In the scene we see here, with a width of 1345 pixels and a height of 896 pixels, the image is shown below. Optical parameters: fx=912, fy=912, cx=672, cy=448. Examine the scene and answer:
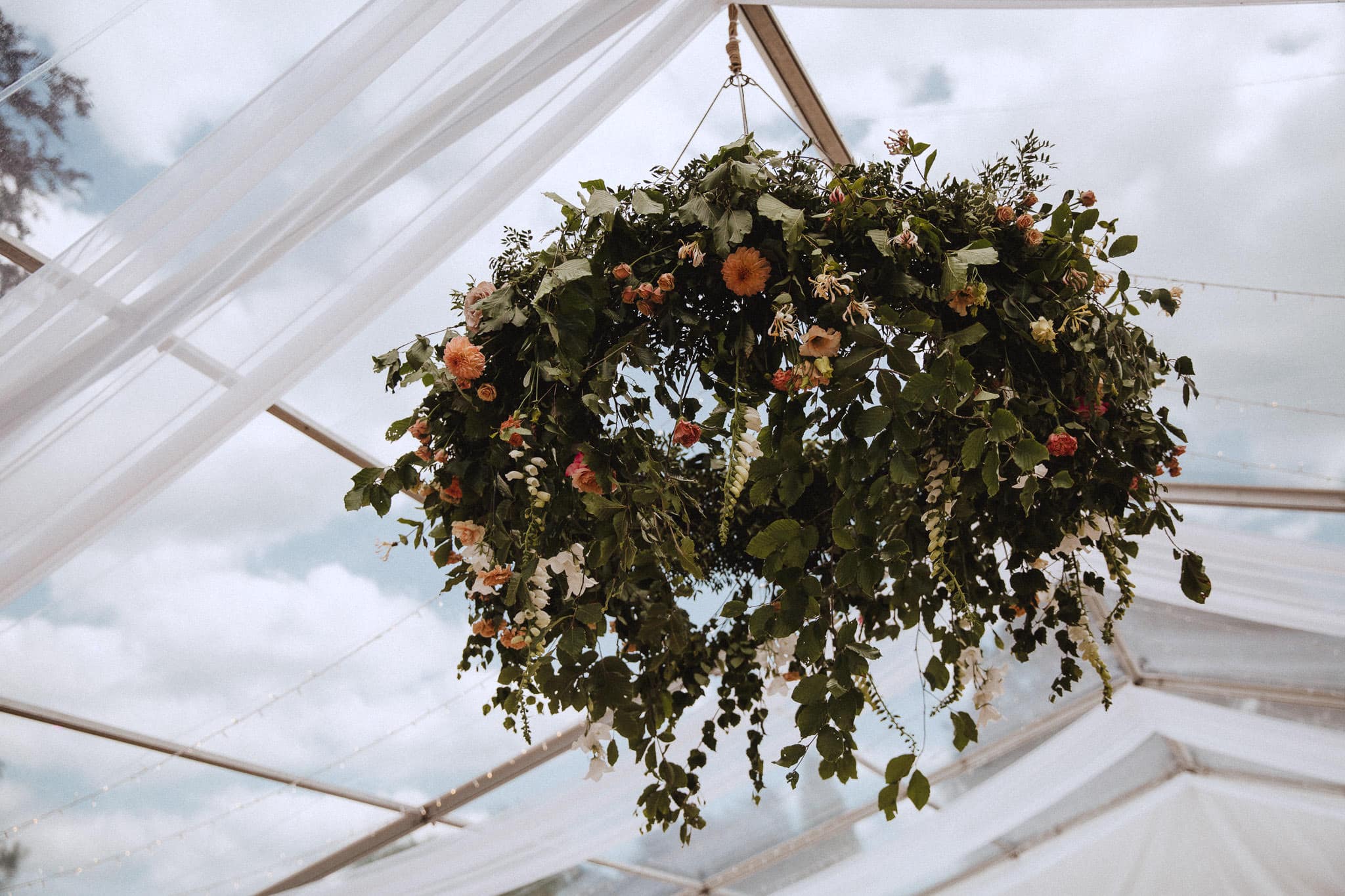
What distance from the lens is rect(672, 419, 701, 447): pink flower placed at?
1.02 meters

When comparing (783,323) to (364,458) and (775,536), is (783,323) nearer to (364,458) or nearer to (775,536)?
(775,536)

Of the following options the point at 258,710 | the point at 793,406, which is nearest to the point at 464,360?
the point at 793,406

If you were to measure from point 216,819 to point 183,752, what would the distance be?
14.4 inches

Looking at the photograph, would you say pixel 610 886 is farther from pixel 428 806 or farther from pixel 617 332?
pixel 617 332

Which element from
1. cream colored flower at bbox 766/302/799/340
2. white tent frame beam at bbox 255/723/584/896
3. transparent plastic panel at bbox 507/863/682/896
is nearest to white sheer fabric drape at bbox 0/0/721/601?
cream colored flower at bbox 766/302/799/340

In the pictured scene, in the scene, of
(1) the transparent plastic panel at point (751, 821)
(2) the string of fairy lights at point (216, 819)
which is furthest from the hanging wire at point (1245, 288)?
(1) the transparent plastic panel at point (751, 821)

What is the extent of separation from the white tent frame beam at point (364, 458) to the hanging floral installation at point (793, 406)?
235 mm

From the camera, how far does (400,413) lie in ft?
6.53

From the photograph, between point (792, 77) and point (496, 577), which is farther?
point (792, 77)

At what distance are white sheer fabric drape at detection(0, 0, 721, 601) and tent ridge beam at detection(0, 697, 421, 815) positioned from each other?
1.39m

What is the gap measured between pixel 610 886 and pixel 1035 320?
3831 millimetres

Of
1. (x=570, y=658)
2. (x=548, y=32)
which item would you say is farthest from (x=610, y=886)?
(x=548, y=32)

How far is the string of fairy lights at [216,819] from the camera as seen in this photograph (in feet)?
8.25

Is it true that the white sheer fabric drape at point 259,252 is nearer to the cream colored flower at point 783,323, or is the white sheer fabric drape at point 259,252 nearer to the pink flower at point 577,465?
the pink flower at point 577,465
